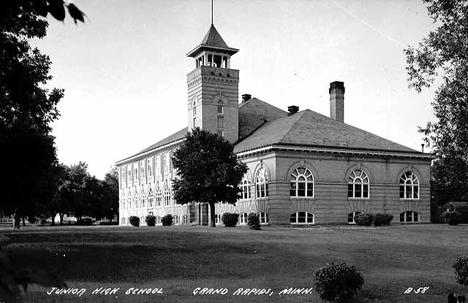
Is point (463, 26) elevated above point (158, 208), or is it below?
above

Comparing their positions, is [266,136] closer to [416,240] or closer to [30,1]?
[416,240]

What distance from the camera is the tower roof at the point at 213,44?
207 ft

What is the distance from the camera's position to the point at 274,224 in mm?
50156

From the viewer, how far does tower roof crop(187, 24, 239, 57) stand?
62969mm

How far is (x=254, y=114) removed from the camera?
6756cm

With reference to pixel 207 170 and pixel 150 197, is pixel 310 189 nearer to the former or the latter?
pixel 207 170

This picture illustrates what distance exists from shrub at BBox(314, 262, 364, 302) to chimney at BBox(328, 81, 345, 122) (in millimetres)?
45239

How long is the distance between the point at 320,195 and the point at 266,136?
8259 millimetres

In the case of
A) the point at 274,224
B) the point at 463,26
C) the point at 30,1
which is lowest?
the point at 274,224

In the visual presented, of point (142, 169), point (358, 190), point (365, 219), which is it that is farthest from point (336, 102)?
point (142, 169)

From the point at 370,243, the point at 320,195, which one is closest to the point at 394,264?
the point at 370,243

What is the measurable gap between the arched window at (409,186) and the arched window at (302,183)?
34.6 ft

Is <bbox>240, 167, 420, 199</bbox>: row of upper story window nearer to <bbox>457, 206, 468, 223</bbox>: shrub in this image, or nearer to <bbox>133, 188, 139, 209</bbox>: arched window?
<bbox>457, 206, 468, 223</bbox>: shrub

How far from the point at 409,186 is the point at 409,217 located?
9.98ft
